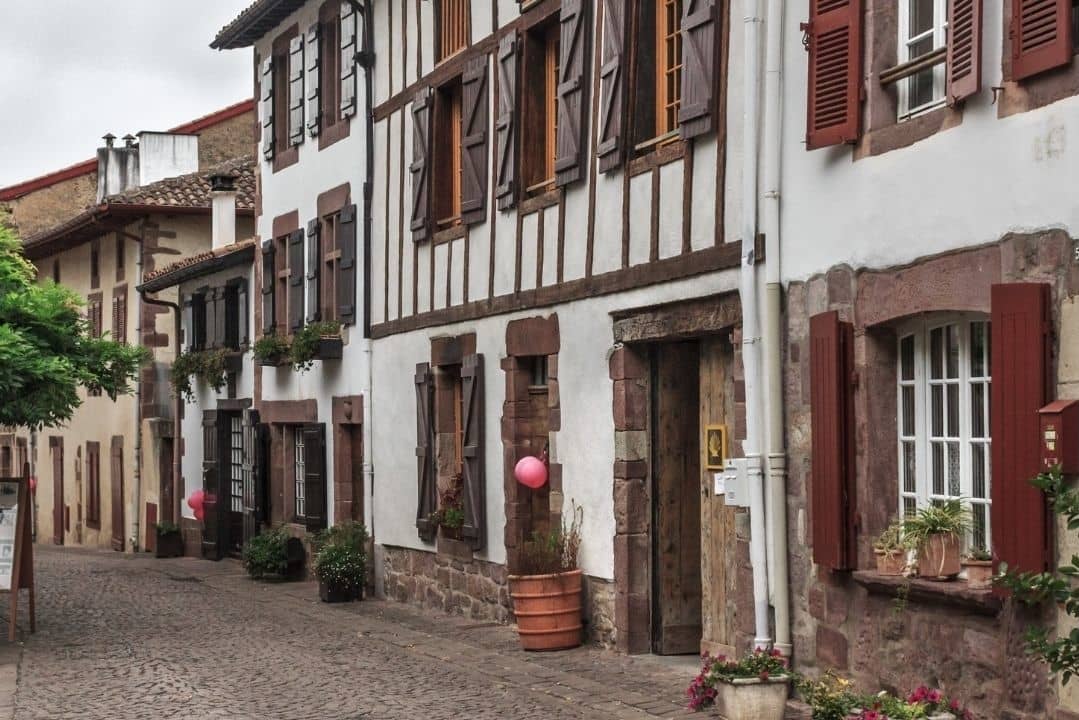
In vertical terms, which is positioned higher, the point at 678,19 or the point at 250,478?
the point at 678,19

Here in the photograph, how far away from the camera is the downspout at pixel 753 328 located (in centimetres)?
973

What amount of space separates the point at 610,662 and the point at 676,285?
2.55 m

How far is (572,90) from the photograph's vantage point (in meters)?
12.4

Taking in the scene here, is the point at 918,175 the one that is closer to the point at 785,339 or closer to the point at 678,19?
the point at 785,339

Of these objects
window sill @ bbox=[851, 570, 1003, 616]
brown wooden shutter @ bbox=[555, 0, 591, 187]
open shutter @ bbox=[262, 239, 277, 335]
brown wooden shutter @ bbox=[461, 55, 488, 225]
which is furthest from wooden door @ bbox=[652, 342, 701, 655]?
open shutter @ bbox=[262, 239, 277, 335]

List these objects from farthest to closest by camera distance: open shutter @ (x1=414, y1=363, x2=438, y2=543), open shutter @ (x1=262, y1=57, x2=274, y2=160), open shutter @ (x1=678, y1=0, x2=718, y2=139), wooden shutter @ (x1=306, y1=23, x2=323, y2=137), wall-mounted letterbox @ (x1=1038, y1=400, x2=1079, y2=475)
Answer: open shutter @ (x1=262, y1=57, x2=274, y2=160), wooden shutter @ (x1=306, y1=23, x2=323, y2=137), open shutter @ (x1=414, y1=363, x2=438, y2=543), open shutter @ (x1=678, y1=0, x2=718, y2=139), wall-mounted letterbox @ (x1=1038, y1=400, x2=1079, y2=475)

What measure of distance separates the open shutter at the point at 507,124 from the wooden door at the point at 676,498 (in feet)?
7.95

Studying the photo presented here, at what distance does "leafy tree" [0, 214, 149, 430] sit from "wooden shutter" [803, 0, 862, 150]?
6676 mm

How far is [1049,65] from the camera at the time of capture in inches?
279

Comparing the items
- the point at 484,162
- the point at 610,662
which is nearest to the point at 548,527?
the point at 610,662

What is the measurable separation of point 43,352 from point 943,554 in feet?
26.1

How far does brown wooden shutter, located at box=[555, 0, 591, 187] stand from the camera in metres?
12.2

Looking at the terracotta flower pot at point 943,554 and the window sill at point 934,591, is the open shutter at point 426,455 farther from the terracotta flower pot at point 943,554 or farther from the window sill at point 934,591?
the terracotta flower pot at point 943,554

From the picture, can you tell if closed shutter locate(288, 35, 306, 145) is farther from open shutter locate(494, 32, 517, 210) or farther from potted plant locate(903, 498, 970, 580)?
potted plant locate(903, 498, 970, 580)
